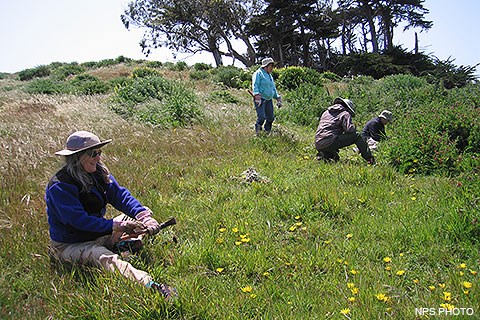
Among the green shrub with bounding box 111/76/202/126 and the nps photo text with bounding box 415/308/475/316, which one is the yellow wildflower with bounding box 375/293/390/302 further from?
the green shrub with bounding box 111/76/202/126

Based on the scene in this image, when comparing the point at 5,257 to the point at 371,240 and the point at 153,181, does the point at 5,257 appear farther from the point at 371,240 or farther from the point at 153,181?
the point at 371,240

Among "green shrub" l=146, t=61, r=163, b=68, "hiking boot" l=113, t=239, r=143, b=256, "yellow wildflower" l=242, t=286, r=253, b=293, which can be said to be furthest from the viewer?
"green shrub" l=146, t=61, r=163, b=68

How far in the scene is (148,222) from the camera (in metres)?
3.20

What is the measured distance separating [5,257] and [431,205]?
13.4 feet

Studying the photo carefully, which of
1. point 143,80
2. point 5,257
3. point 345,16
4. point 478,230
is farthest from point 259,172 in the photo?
point 345,16

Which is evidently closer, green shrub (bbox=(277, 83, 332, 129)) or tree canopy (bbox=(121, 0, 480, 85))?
green shrub (bbox=(277, 83, 332, 129))

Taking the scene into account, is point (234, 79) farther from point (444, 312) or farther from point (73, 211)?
point (444, 312)

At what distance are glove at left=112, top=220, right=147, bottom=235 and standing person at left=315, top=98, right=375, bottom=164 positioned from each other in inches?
158

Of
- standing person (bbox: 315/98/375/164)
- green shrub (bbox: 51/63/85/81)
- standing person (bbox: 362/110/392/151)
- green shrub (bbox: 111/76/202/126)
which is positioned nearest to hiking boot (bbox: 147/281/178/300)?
standing person (bbox: 315/98/375/164)

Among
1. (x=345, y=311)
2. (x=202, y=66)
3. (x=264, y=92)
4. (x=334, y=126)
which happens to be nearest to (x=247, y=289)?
(x=345, y=311)

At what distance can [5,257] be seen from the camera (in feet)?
10.3

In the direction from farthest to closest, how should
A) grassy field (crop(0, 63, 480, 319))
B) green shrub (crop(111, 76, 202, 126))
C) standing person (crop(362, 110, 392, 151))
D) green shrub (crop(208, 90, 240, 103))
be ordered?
green shrub (crop(208, 90, 240, 103)) < green shrub (crop(111, 76, 202, 126)) < standing person (crop(362, 110, 392, 151)) < grassy field (crop(0, 63, 480, 319))

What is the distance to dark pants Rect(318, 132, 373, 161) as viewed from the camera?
6.20m

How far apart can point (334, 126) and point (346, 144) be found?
38 cm
